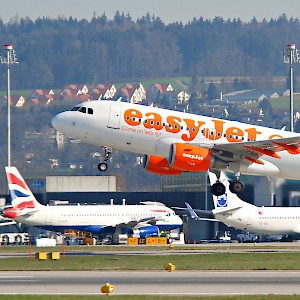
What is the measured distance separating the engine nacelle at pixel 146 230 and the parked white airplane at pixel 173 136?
35.8m

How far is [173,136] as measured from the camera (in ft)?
238

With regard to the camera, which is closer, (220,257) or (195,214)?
(220,257)

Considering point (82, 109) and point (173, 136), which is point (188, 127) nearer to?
point (173, 136)

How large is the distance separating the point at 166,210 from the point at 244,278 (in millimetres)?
59349

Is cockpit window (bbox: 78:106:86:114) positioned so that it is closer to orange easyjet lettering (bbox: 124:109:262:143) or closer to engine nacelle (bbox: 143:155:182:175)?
orange easyjet lettering (bbox: 124:109:262:143)

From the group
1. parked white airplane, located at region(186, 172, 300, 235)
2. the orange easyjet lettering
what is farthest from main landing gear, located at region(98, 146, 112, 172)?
parked white airplane, located at region(186, 172, 300, 235)

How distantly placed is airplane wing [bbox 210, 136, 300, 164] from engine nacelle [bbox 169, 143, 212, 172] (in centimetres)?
74

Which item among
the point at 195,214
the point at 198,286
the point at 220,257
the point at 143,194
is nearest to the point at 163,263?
the point at 220,257

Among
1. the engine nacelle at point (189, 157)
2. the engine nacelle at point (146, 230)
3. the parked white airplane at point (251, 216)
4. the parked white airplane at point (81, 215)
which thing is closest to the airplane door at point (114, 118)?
the engine nacelle at point (189, 157)

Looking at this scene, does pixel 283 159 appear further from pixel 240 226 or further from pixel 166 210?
pixel 166 210

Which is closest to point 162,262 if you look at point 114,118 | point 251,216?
point 114,118

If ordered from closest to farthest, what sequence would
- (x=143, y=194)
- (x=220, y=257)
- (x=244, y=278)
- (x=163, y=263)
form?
1. (x=244, y=278)
2. (x=163, y=263)
3. (x=220, y=257)
4. (x=143, y=194)

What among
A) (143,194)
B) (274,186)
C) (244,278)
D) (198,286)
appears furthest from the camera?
(143,194)

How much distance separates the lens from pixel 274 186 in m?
114
